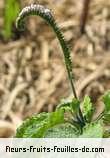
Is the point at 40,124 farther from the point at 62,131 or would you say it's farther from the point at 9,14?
the point at 9,14

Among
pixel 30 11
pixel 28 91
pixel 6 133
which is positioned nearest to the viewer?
pixel 30 11

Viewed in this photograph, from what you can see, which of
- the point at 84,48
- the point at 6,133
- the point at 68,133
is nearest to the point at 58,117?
the point at 68,133

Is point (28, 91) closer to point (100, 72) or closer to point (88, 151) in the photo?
point (100, 72)

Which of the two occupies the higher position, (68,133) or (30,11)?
(30,11)

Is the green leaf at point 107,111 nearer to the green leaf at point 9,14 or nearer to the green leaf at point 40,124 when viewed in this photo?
the green leaf at point 40,124

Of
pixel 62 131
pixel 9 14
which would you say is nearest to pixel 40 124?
pixel 62 131
